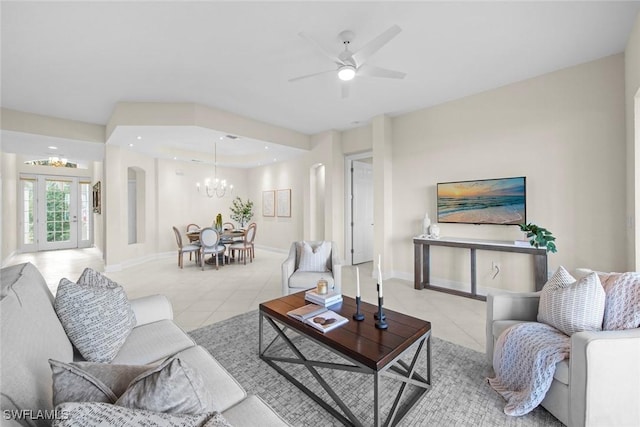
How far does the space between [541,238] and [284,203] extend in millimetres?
5674

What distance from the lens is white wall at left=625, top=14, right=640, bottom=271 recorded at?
Result: 2.38 metres

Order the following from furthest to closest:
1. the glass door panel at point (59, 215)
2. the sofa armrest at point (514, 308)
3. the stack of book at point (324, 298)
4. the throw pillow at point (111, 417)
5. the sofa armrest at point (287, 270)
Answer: the glass door panel at point (59, 215) → the sofa armrest at point (287, 270) → the stack of book at point (324, 298) → the sofa armrest at point (514, 308) → the throw pillow at point (111, 417)

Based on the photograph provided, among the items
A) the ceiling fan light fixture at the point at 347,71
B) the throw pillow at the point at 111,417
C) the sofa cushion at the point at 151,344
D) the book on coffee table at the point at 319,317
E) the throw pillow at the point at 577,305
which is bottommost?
the sofa cushion at the point at 151,344

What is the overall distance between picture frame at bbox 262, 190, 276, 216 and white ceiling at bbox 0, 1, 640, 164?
12.6 feet

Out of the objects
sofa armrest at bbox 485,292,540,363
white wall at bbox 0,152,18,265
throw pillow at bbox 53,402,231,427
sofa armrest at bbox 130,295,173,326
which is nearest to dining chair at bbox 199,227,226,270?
sofa armrest at bbox 130,295,173,326

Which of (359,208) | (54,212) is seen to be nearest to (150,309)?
(359,208)

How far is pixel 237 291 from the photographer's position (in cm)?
405

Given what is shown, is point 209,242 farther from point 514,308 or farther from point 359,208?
point 514,308

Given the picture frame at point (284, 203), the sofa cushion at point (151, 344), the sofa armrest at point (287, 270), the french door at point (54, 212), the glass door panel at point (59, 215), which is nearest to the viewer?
the sofa cushion at point (151, 344)

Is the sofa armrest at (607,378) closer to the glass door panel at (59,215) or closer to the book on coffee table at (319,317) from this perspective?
the book on coffee table at (319,317)

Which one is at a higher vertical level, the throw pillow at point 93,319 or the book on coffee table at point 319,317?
the throw pillow at point 93,319

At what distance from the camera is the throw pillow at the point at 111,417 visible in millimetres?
603

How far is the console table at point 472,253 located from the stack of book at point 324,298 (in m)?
2.25

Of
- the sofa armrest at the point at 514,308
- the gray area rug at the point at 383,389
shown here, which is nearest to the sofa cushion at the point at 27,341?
the gray area rug at the point at 383,389
